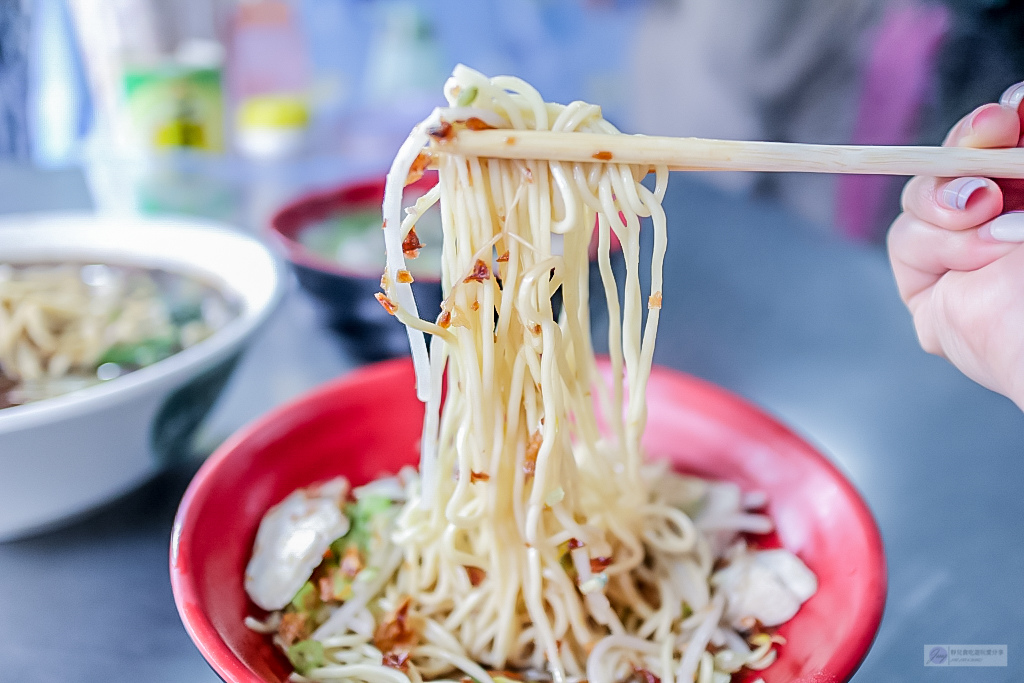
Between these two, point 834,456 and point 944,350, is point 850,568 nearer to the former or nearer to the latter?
point 944,350

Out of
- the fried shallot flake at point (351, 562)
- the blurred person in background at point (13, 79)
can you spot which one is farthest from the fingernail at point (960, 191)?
the blurred person in background at point (13, 79)

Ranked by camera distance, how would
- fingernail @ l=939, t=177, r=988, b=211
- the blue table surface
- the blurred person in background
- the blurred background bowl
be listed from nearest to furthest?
fingernail @ l=939, t=177, r=988, b=211, the blue table surface, the blurred background bowl, the blurred person in background

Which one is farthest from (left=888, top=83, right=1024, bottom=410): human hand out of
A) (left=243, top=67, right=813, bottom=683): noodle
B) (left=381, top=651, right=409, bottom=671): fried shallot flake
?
(left=381, top=651, right=409, bottom=671): fried shallot flake

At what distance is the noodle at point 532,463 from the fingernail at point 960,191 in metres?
0.32

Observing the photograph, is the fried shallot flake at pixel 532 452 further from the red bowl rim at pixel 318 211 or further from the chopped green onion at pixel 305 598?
the red bowl rim at pixel 318 211

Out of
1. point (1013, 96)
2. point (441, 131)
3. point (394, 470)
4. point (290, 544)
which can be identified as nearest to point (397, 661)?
point (290, 544)

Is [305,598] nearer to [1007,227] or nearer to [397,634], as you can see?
[397,634]

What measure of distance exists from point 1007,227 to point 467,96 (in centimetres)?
56

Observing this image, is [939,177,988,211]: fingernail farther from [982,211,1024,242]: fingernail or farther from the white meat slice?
the white meat slice

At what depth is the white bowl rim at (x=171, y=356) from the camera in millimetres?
743

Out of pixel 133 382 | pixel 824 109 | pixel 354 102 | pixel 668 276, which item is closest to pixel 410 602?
pixel 133 382

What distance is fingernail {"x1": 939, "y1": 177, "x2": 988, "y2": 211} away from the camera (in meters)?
0.72

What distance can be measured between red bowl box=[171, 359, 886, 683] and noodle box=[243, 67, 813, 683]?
69 millimetres

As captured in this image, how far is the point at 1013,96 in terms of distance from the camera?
762mm
